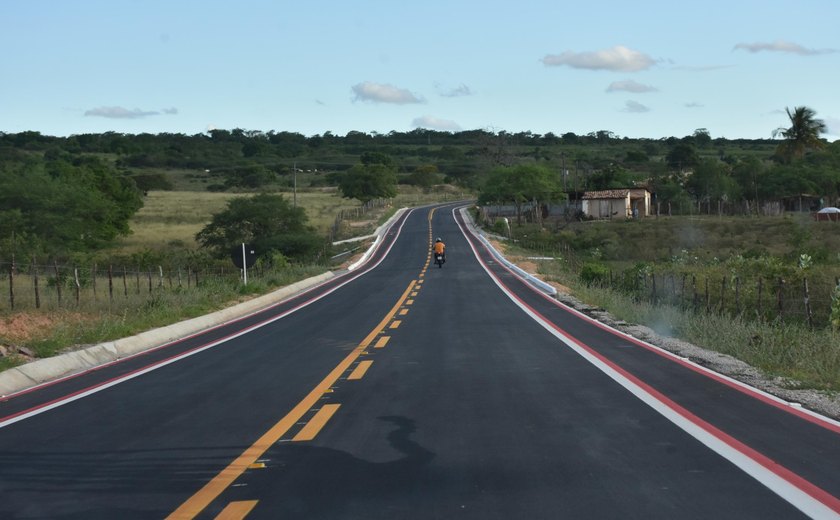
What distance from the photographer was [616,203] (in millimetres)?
100188

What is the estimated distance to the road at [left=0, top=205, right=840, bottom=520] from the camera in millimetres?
5645

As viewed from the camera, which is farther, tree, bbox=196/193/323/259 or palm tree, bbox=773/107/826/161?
palm tree, bbox=773/107/826/161

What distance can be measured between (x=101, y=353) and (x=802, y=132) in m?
109

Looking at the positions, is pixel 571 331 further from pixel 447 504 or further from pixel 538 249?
pixel 538 249

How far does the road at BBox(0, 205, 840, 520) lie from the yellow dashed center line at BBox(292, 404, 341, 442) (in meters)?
0.04

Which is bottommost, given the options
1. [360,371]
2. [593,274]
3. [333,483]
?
[593,274]

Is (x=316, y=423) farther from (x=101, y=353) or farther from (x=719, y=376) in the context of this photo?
(x=101, y=353)

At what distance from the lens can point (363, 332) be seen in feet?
59.4

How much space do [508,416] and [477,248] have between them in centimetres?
5757

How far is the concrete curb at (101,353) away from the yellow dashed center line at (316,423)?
5166 millimetres

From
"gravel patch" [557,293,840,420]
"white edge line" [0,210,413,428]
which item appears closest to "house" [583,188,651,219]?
"white edge line" [0,210,413,428]

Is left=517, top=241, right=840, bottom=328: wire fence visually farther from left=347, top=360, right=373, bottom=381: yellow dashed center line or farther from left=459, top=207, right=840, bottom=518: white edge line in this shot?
left=459, top=207, right=840, bottom=518: white edge line

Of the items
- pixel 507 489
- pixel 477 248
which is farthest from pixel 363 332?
pixel 477 248

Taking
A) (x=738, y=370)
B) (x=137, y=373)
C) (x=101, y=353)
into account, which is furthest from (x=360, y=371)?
(x=101, y=353)
